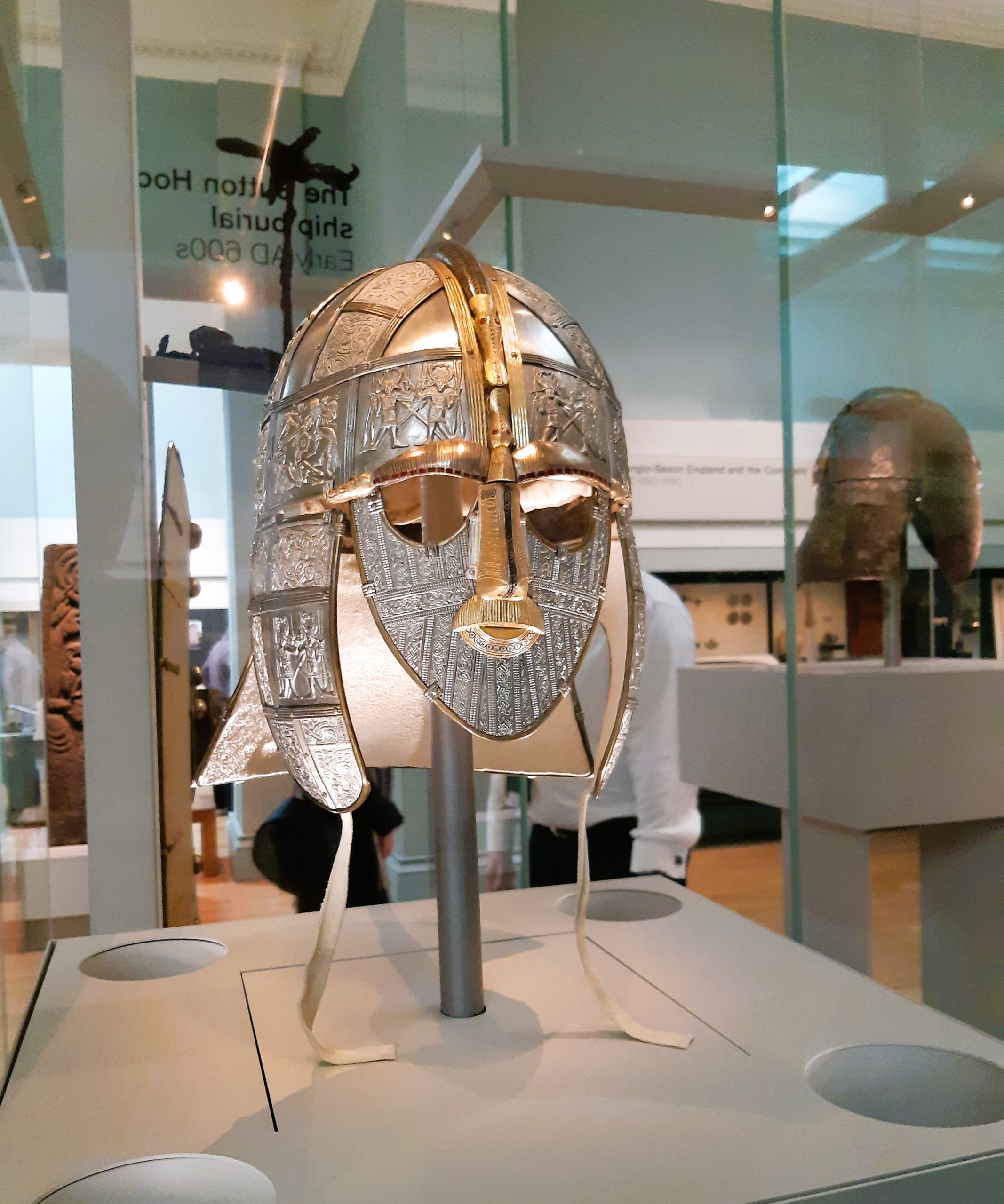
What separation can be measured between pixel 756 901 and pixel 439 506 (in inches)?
52.2

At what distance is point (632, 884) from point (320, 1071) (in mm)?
685

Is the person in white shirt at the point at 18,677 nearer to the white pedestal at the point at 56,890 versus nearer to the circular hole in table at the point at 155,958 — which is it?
the white pedestal at the point at 56,890

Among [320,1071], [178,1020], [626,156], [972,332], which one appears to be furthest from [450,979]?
[626,156]

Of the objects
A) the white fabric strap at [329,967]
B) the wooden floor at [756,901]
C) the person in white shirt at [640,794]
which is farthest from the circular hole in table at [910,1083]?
the person in white shirt at [640,794]

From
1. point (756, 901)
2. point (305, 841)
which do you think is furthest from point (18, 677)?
point (756, 901)

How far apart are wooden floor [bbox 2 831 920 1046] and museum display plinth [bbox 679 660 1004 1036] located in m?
0.02

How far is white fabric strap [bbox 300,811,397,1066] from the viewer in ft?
3.05

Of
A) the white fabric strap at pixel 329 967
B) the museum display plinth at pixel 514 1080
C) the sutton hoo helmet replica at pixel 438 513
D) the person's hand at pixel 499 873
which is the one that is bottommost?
the person's hand at pixel 499 873

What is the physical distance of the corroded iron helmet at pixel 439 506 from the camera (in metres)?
0.89

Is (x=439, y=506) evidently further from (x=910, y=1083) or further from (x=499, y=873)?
(x=499, y=873)

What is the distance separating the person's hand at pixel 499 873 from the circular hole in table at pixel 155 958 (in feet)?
2.65

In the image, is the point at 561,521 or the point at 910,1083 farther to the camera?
the point at 561,521

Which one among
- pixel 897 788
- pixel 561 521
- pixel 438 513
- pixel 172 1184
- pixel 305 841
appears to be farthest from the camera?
pixel 305 841

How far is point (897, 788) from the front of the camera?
57.5 inches
